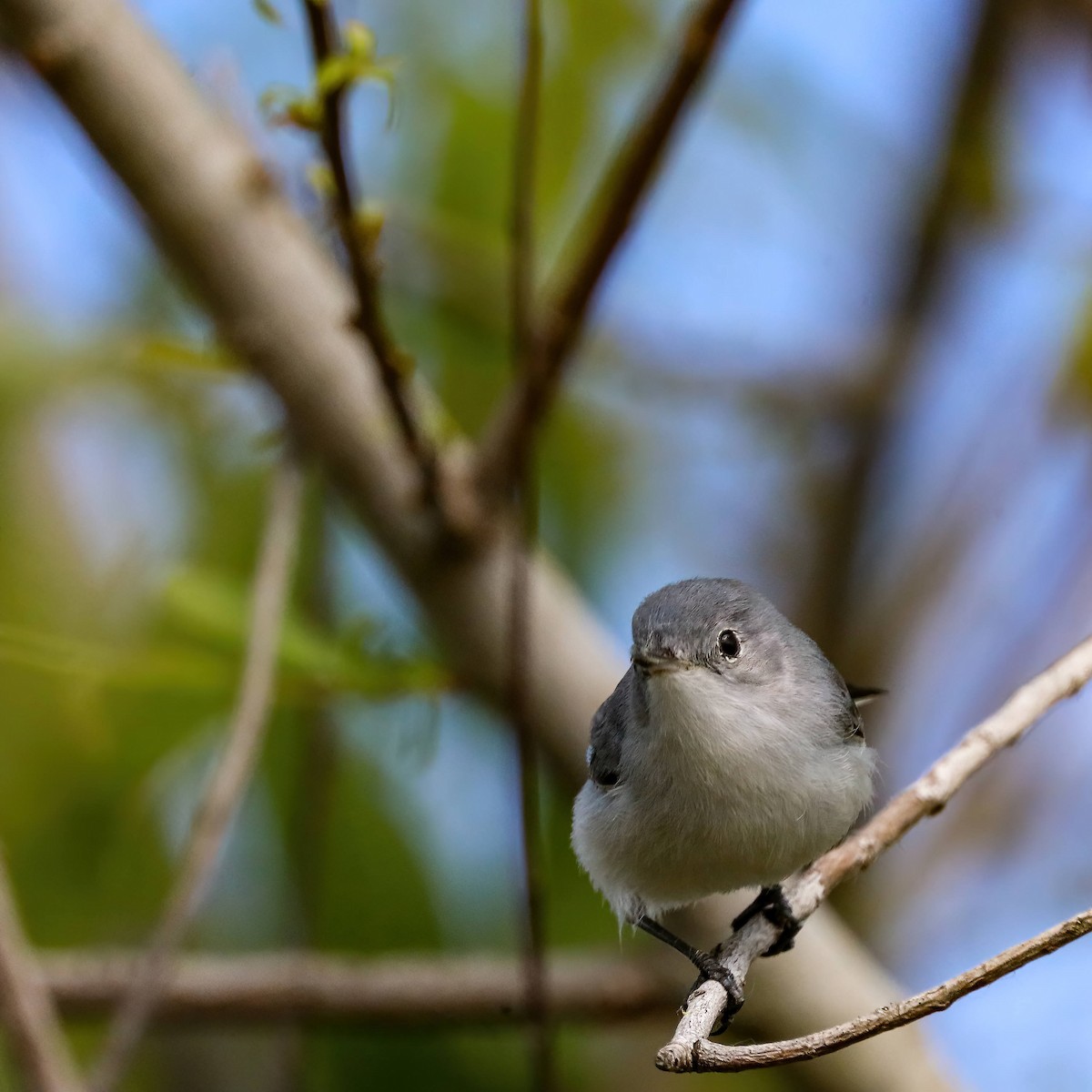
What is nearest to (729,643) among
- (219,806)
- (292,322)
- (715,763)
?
(715,763)

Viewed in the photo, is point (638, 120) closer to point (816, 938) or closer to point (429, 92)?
point (816, 938)

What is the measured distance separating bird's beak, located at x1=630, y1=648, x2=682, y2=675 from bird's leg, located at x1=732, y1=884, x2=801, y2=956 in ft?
0.78

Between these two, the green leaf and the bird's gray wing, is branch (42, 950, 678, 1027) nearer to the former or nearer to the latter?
the bird's gray wing

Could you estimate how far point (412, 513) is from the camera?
5.64 ft

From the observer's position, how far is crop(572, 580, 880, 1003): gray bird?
3.50 ft

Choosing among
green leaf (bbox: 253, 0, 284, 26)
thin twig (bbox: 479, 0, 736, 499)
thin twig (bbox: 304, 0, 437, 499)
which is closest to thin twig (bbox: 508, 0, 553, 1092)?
thin twig (bbox: 479, 0, 736, 499)

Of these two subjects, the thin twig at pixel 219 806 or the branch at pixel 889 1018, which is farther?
the thin twig at pixel 219 806

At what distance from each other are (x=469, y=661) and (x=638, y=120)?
0.71m

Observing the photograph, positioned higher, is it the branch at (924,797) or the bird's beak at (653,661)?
the bird's beak at (653,661)

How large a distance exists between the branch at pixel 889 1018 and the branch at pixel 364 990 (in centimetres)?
104

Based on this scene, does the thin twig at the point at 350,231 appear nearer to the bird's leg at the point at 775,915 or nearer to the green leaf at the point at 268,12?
the green leaf at the point at 268,12

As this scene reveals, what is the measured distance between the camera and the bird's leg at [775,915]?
1102 mm

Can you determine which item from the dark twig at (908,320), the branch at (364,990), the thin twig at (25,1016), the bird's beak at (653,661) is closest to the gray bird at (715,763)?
the bird's beak at (653,661)

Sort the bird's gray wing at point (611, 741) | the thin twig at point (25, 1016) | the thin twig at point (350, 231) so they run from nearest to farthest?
the thin twig at point (25, 1016) → the thin twig at point (350, 231) → the bird's gray wing at point (611, 741)
